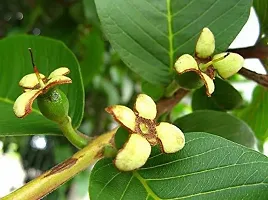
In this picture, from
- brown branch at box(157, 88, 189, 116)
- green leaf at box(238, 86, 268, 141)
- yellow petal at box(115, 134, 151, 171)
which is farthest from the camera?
green leaf at box(238, 86, 268, 141)

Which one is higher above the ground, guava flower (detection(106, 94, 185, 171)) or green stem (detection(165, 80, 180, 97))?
guava flower (detection(106, 94, 185, 171))

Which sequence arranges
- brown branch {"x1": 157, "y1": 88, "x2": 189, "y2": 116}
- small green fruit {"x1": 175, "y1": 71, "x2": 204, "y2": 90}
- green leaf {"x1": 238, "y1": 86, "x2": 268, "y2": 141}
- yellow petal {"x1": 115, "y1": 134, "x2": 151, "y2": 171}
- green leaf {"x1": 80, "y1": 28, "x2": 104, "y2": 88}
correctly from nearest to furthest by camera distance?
1. yellow petal {"x1": 115, "y1": 134, "x2": 151, "y2": 171}
2. small green fruit {"x1": 175, "y1": 71, "x2": 204, "y2": 90}
3. brown branch {"x1": 157, "y1": 88, "x2": 189, "y2": 116}
4. green leaf {"x1": 238, "y1": 86, "x2": 268, "y2": 141}
5. green leaf {"x1": 80, "y1": 28, "x2": 104, "y2": 88}

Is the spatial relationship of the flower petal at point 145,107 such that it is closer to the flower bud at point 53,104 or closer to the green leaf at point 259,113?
the flower bud at point 53,104

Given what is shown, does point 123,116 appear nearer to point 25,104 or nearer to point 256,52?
point 25,104

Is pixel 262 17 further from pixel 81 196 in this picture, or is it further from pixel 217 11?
pixel 81 196

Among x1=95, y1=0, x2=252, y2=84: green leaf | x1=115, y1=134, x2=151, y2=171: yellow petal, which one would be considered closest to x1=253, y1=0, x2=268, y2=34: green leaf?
x1=95, y1=0, x2=252, y2=84: green leaf

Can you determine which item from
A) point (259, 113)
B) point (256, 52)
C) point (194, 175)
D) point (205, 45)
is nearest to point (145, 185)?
point (194, 175)

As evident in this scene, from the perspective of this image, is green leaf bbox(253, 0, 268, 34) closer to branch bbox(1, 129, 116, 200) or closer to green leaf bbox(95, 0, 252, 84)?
green leaf bbox(95, 0, 252, 84)
